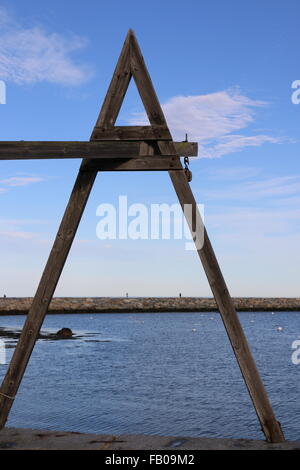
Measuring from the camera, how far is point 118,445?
239 inches

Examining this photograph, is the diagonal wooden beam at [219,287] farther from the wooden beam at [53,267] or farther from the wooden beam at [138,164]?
the wooden beam at [53,267]

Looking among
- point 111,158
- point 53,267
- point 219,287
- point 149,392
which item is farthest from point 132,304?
point 219,287

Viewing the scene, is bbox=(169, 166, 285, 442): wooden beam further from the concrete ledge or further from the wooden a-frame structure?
the concrete ledge

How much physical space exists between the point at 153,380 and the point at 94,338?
114ft

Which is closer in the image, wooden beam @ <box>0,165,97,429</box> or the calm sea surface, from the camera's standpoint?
Answer: wooden beam @ <box>0,165,97,429</box>

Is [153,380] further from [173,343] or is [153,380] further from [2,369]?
[173,343]

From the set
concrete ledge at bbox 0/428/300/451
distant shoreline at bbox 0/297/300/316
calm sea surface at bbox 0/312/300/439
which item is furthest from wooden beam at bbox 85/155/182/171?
distant shoreline at bbox 0/297/300/316

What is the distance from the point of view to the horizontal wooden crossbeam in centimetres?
649

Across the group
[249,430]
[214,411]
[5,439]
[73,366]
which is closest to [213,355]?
[73,366]

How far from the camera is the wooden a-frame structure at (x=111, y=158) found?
6.43 meters

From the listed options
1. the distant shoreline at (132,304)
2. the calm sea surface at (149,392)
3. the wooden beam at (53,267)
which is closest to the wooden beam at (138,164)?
the wooden beam at (53,267)

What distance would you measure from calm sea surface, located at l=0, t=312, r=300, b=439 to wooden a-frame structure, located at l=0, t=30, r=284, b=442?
12.7m
